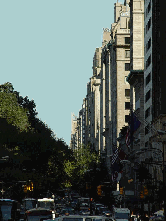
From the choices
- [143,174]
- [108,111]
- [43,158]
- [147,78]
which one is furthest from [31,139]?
[108,111]

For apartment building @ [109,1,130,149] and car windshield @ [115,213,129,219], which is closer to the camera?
car windshield @ [115,213,129,219]

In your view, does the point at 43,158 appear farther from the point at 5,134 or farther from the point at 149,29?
the point at 149,29

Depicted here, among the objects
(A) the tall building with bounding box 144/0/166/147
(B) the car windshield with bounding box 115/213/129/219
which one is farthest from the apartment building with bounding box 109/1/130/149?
(B) the car windshield with bounding box 115/213/129/219

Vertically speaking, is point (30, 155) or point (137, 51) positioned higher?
point (137, 51)

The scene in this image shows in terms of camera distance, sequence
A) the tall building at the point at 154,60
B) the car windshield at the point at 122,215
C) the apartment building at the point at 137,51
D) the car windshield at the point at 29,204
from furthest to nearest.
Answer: the apartment building at the point at 137,51 → the car windshield at the point at 29,204 → the tall building at the point at 154,60 → the car windshield at the point at 122,215

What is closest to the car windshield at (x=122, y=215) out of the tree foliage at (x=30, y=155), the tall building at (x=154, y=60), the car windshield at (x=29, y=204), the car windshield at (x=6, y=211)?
the car windshield at (x=6, y=211)

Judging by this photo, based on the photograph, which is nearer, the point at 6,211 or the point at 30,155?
the point at 6,211

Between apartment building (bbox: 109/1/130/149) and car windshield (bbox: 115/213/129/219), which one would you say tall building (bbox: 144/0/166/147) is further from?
apartment building (bbox: 109/1/130/149)

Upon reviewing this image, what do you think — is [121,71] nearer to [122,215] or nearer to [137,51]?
[137,51]

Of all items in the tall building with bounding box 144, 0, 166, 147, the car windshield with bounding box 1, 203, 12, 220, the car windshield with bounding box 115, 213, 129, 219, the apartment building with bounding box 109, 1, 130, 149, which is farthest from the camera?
the apartment building with bounding box 109, 1, 130, 149

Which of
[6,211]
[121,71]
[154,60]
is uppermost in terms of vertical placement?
[121,71]

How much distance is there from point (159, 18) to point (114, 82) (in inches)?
2733

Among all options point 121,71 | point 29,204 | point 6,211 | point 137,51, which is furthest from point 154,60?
point 121,71

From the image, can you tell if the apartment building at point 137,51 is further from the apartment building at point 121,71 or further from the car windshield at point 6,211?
the car windshield at point 6,211
